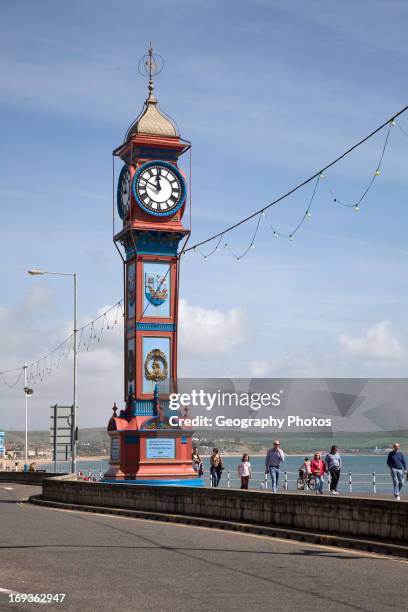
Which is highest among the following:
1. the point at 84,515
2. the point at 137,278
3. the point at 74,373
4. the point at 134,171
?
the point at 134,171

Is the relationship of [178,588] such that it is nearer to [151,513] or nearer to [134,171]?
[151,513]

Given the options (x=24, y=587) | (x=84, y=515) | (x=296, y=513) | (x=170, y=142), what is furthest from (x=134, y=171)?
(x=24, y=587)

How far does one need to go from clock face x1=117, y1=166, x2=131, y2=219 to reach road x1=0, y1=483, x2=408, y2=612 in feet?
104

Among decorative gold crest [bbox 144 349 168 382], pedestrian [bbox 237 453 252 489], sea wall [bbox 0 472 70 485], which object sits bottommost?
sea wall [bbox 0 472 70 485]

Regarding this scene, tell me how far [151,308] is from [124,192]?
22.5 feet

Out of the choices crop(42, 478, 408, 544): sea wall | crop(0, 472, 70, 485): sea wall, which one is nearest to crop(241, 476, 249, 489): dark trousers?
crop(42, 478, 408, 544): sea wall

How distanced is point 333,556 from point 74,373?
3929 cm

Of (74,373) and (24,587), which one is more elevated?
(74,373)

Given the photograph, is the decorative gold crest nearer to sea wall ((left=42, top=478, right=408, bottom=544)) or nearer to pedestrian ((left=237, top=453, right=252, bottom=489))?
pedestrian ((left=237, top=453, right=252, bottom=489))

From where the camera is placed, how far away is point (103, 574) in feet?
54.2

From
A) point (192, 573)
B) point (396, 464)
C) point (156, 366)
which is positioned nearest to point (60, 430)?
point (156, 366)

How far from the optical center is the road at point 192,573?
1364 cm

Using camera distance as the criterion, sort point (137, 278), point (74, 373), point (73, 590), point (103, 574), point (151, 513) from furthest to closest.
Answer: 1. point (74, 373)
2. point (137, 278)
3. point (151, 513)
4. point (103, 574)
5. point (73, 590)

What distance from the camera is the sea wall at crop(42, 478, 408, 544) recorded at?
67.9ft
